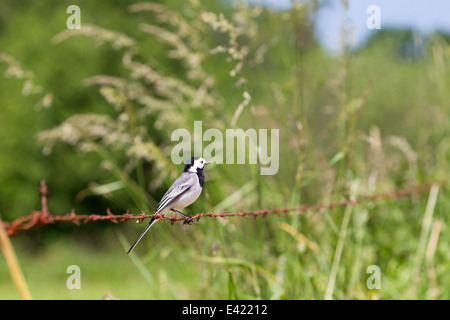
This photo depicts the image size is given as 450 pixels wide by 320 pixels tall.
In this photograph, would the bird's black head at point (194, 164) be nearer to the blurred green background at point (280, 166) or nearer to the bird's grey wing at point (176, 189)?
the bird's grey wing at point (176, 189)

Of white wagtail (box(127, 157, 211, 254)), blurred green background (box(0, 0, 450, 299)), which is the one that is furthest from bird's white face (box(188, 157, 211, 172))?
blurred green background (box(0, 0, 450, 299))

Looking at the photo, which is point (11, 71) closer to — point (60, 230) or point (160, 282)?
point (160, 282)

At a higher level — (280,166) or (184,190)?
(280,166)

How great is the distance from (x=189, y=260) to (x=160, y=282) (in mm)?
741

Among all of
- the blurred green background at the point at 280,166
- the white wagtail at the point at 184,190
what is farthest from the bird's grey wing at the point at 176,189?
the blurred green background at the point at 280,166

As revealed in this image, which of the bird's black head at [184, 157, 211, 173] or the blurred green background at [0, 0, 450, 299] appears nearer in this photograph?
the bird's black head at [184, 157, 211, 173]

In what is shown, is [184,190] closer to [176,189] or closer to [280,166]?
[176,189]

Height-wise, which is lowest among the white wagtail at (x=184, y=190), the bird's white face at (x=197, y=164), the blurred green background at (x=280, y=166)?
the white wagtail at (x=184, y=190)

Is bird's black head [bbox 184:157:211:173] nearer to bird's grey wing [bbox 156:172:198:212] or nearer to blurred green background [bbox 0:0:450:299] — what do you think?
bird's grey wing [bbox 156:172:198:212]

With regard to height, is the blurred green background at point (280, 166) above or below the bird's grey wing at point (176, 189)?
above

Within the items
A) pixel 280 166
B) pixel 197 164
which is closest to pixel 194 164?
pixel 197 164

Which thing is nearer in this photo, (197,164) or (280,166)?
(197,164)

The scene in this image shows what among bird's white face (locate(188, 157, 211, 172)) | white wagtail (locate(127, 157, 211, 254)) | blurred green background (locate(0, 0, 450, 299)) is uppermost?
blurred green background (locate(0, 0, 450, 299))
